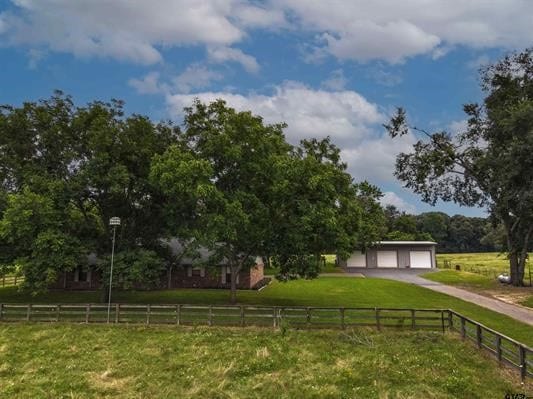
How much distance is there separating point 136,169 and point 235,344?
14447 millimetres

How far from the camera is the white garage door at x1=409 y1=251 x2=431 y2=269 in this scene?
207ft

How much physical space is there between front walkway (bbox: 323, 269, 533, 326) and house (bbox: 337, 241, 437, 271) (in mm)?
2639

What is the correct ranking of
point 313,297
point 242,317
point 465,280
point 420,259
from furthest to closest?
point 420,259, point 465,280, point 313,297, point 242,317

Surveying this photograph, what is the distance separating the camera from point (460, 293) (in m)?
36.8

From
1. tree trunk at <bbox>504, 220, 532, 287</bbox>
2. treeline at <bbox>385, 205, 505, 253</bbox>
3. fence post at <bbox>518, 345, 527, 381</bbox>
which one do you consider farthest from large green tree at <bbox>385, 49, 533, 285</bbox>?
treeline at <bbox>385, 205, 505, 253</bbox>

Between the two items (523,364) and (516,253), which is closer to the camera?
(523,364)

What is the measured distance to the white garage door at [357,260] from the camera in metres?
64.2

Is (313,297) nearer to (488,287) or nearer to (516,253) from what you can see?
(488,287)

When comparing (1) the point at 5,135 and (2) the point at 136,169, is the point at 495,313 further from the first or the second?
(1) the point at 5,135

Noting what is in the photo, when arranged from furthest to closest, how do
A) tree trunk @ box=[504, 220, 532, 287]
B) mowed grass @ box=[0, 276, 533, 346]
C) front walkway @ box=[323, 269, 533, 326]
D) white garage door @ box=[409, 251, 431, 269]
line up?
white garage door @ box=[409, 251, 431, 269], tree trunk @ box=[504, 220, 532, 287], mowed grass @ box=[0, 276, 533, 346], front walkway @ box=[323, 269, 533, 326]

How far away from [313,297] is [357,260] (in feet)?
100

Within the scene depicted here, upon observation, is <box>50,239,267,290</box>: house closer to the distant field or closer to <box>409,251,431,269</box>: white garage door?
<box>409,251,431,269</box>: white garage door

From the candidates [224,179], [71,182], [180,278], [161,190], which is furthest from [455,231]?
[71,182]

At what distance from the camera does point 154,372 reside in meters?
17.0
